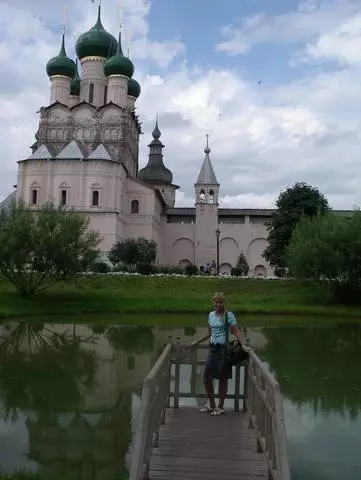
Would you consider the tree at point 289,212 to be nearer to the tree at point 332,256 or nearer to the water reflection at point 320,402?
the tree at point 332,256

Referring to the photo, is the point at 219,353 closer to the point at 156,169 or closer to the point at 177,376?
the point at 177,376

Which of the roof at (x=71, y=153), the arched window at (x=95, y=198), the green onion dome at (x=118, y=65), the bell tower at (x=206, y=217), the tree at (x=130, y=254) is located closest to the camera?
the tree at (x=130, y=254)

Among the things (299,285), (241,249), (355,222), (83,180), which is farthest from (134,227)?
(355,222)

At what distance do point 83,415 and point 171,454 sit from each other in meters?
3.07

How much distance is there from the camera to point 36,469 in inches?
259

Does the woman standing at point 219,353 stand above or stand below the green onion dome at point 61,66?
below

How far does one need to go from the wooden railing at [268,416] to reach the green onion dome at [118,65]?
4920 centimetres

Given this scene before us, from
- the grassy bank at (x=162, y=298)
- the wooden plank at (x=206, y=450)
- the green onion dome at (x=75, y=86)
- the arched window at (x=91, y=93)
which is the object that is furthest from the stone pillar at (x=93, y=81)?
the wooden plank at (x=206, y=450)

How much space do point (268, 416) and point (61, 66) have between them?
53.5 m

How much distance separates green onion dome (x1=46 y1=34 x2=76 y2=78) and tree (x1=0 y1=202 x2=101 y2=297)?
90.2ft

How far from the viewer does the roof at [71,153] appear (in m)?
51.4

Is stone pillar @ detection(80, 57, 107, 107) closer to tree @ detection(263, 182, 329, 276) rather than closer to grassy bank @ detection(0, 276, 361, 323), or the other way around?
tree @ detection(263, 182, 329, 276)

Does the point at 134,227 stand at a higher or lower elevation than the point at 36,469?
higher

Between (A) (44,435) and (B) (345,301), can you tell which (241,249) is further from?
(A) (44,435)
